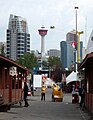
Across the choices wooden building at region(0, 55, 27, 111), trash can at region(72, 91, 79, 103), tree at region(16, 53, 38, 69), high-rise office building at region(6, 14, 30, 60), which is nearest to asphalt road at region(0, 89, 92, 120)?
wooden building at region(0, 55, 27, 111)

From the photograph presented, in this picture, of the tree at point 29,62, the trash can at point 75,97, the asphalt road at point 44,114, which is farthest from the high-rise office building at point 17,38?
the asphalt road at point 44,114

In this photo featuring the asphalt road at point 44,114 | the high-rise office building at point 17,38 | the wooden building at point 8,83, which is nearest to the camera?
the asphalt road at point 44,114

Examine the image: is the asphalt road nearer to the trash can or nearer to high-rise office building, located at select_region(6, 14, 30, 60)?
the trash can

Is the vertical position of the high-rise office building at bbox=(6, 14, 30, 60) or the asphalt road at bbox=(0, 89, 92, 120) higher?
the high-rise office building at bbox=(6, 14, 30, 60)

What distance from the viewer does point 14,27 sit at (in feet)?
547

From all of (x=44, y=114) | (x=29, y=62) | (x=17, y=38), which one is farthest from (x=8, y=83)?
(x=17, y=38)

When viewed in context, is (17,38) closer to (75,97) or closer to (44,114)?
(75,97)

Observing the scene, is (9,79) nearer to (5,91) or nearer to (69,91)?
(5,91)

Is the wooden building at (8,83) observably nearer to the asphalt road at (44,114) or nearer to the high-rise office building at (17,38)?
the asphalt road at (44,114)

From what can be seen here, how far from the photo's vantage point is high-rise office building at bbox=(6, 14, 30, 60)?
156500 mm

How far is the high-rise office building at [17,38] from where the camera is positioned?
15650 centimetres

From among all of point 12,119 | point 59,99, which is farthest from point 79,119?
point 59,99

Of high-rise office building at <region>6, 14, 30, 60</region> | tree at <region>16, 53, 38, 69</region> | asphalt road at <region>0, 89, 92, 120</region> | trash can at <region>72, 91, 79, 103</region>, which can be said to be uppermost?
high-rise office building at <region>6, 14, 30, 60</region>

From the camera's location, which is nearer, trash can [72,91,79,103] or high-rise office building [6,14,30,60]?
trash can [72,91,79,103]
